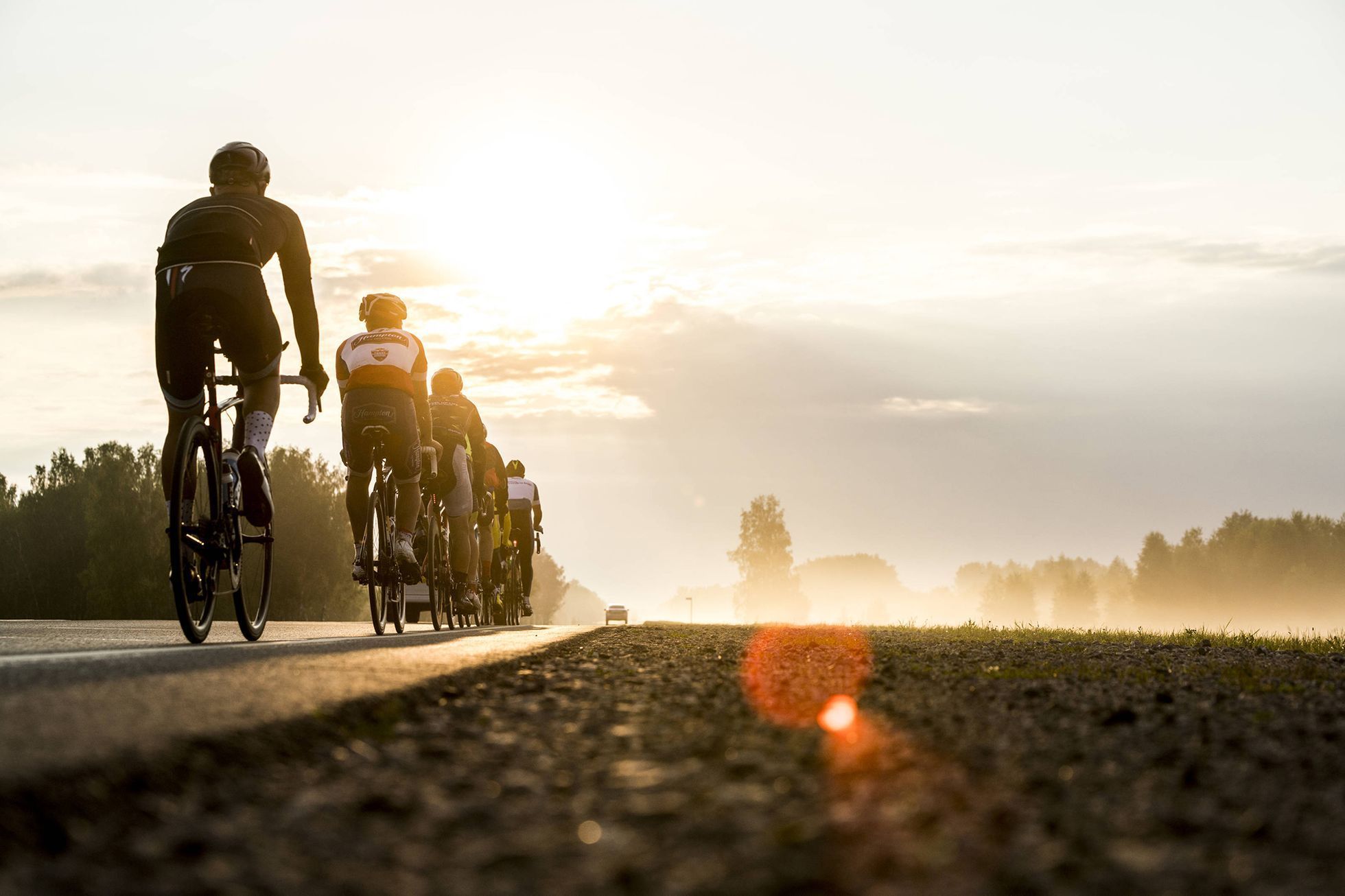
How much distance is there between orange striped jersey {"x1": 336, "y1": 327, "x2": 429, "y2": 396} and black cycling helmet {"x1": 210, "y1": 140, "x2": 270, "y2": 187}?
6.29ft

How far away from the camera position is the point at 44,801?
6.11 feet

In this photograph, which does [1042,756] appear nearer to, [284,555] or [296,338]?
[296,338]

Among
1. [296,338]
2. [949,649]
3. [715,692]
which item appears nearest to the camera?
[715,692]

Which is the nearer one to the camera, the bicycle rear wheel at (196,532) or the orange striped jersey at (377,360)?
the bicycle rear wheel at (196,532)

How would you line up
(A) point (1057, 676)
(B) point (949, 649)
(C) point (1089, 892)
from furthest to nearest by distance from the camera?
1. (B) point (949, 649)
2. (A) point (1057, 676)
3. (C) point (1089, 892)

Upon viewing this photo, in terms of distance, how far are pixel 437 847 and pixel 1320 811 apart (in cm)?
150

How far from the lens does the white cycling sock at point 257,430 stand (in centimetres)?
673

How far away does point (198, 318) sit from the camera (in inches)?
249

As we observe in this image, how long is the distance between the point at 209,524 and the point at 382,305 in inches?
128

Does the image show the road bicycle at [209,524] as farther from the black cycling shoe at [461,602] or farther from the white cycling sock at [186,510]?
the black cycling shoe at [461,602]

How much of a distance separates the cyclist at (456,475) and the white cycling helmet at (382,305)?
7.80 ft

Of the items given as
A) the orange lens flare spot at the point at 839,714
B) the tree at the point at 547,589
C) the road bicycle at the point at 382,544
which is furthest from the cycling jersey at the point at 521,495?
the tree at the point at 547,589

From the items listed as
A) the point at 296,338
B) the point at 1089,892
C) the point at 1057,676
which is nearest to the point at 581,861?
the point at 1089,892

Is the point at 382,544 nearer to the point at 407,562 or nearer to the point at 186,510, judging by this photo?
the point at 407,562
